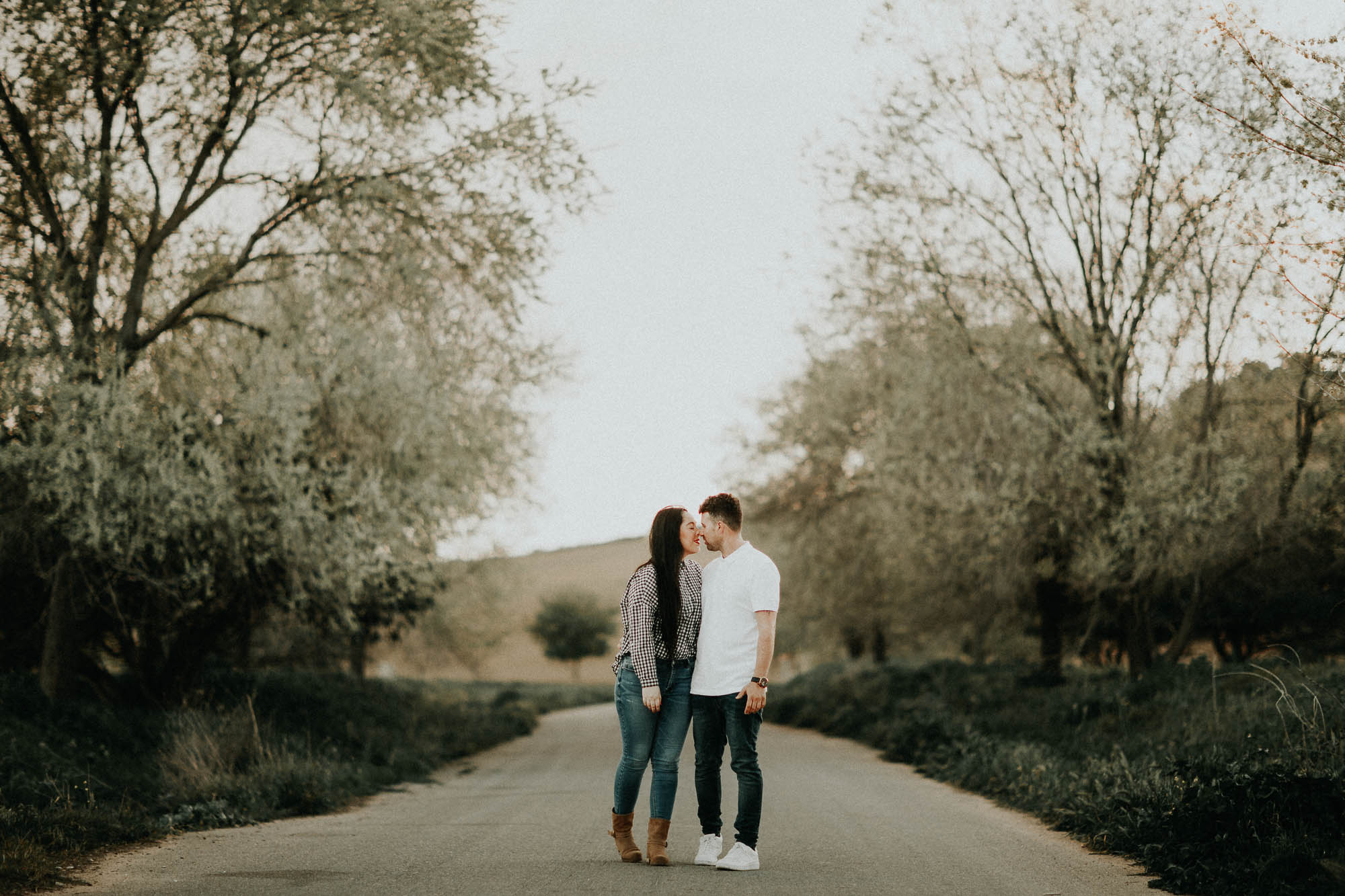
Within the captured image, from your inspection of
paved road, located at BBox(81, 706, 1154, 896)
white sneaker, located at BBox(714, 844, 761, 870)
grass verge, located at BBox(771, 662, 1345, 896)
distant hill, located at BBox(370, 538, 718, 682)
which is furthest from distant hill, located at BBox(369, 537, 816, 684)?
grass verge, located at BBox(771, 662, 1345, 896)

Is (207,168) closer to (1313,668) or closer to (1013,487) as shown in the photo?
(1013,487)

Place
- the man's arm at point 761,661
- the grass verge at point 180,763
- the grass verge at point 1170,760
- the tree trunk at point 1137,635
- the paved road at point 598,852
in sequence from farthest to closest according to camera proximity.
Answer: the tree trunk at point 1137,635
the grass verge at point 180,763
the man's arm at point 761,661
the grass verge at point 1170,760
the paved road at point 598,852

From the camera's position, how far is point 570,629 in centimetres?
7394

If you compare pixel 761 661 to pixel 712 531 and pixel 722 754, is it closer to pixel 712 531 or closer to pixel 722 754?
pixel 722 754

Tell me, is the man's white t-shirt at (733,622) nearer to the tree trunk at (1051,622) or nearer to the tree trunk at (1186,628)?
the tree trunk at (1186,628)

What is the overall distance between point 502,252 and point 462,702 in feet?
44.0

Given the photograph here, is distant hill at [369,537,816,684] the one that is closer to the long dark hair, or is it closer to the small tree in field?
the long dark hair

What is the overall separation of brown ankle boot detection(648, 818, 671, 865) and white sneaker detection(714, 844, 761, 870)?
389 mm

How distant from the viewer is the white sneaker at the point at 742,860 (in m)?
6.69

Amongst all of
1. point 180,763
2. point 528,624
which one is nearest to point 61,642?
point 180,763

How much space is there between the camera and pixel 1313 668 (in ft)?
45.9

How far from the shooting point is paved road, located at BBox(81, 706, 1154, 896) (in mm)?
6332

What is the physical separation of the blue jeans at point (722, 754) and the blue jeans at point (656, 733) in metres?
0.12

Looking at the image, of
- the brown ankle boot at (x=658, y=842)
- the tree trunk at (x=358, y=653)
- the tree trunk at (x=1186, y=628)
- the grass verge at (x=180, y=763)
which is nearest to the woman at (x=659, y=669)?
the brown ankle boot at (x=658, y=842)
